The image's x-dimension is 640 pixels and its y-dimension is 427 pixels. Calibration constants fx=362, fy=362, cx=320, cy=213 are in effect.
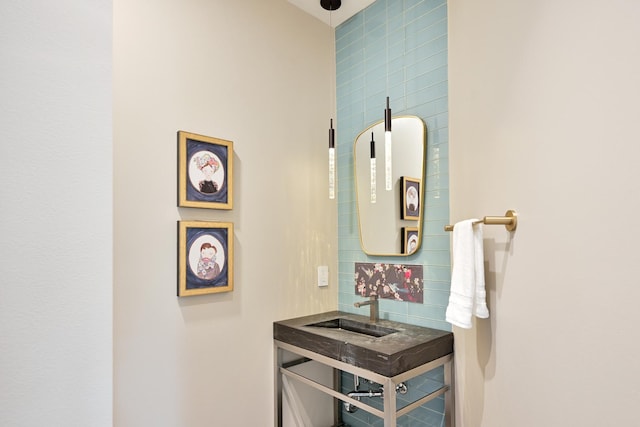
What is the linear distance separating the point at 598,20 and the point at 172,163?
1542 mm

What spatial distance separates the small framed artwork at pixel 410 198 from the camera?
1859 millimetres

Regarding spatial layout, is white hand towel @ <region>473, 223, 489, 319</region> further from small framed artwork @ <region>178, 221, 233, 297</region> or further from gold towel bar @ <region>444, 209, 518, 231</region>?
small framed artwork @ <region>178, 221, 233, 297</region>

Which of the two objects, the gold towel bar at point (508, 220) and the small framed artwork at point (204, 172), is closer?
the gold towel bar at point (508, 220)

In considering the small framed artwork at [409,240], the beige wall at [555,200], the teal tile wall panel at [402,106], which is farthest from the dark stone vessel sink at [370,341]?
the small framed artwork at [409,240]

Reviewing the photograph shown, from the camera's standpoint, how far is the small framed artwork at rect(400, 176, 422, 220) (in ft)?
6.10

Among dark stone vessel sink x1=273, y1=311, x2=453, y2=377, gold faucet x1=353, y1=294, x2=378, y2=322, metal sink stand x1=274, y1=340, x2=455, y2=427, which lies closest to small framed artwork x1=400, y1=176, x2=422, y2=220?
gold faucet x1=353, y1=294, x2=378, y2=322

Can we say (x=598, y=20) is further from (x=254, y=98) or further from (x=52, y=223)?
(x=254, y=98)

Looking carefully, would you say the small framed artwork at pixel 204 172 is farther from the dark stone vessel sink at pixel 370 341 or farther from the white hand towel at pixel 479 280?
the white hand towel at pixel 479 280

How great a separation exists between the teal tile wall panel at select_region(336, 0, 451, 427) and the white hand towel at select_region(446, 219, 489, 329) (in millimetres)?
499

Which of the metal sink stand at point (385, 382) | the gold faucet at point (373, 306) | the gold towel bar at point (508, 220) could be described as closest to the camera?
the gold towel bar at point (508, 220)

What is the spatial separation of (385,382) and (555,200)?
2.96 feet

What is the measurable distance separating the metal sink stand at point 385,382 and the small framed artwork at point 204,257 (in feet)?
1.65

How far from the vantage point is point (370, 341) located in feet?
5.22

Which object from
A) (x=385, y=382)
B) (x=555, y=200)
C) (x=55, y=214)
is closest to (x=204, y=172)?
(x=55, y=214)
